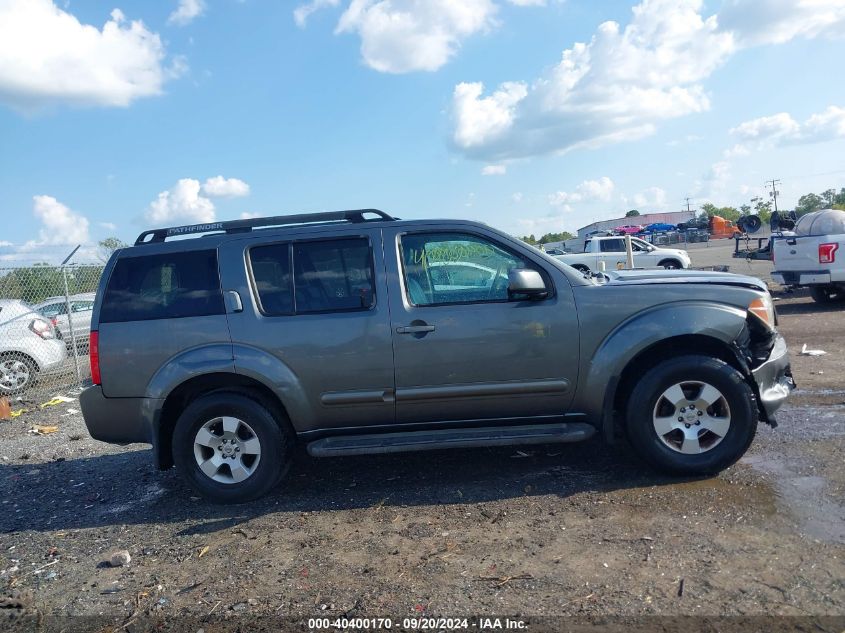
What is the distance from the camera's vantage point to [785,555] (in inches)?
137

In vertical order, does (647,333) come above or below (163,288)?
below

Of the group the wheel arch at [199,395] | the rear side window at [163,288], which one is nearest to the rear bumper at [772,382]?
the wheel arch at [199,395]

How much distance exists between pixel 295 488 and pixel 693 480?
295 cm

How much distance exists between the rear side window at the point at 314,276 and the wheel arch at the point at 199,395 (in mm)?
573

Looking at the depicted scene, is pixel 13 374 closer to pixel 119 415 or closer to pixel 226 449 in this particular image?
pixel 119 415

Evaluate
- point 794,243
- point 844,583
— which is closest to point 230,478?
point 844,583

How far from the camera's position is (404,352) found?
182 inches

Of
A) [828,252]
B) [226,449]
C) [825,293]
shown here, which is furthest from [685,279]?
[825,293]

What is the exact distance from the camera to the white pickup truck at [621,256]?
22.2 metres

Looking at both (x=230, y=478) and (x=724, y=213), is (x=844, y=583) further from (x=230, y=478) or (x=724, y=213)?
(x=724, y=213)

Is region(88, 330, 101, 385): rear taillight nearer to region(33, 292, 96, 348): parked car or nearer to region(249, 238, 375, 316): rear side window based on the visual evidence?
region(249, 238, 375, 316): rear side window

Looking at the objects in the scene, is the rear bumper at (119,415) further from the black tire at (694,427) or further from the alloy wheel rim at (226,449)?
the black tire at (694,427)

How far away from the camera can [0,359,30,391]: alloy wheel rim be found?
10109 millimetres

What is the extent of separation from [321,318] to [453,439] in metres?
1.28
